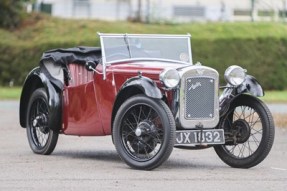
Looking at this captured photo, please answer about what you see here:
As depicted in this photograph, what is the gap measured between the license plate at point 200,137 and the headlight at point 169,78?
55 cm

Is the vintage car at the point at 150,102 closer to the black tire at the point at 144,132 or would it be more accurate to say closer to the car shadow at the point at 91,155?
the black tire at the point at 144,132

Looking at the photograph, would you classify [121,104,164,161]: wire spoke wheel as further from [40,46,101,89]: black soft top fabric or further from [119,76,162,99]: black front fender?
[40,46,101,89]: black soft top fabric

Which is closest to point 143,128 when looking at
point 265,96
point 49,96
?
point 49,96

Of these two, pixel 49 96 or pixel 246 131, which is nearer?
pixel 246 131

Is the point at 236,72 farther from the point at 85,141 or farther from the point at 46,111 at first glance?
the point at 85,141

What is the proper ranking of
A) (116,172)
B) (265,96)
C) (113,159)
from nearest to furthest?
(116,172), (113,159), (265,96)

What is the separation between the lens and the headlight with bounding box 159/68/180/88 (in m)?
10.4

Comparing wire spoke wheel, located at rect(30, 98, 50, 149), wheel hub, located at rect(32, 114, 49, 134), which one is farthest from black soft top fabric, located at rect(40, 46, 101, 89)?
wheel hub, located at rect(32, 114, 49, 134)

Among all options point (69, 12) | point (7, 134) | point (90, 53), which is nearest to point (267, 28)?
point (69, 12)

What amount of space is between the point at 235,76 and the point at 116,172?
193 centimetres

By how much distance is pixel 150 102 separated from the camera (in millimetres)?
10414

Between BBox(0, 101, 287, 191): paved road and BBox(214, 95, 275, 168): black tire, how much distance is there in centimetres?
15

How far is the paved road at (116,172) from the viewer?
924cm

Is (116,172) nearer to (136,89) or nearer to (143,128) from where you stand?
(143,128)
